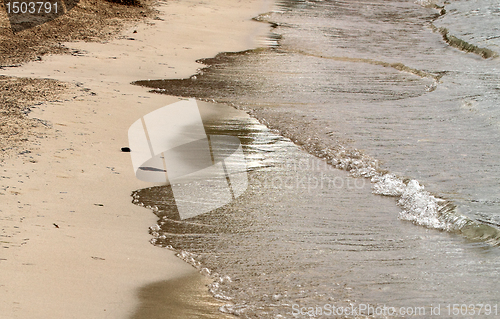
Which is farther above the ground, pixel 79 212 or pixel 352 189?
pixel 79 212

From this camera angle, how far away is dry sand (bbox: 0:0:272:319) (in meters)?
2.67

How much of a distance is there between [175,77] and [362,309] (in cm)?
503

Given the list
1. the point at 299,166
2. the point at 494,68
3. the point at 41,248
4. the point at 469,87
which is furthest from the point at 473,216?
the point at 494,68

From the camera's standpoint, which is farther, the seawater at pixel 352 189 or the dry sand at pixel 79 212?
the seawater at pixel 352 189

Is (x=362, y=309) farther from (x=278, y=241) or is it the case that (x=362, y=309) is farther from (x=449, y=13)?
(x=449, y=13)

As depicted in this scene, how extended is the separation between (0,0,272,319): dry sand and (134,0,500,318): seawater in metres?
0.27

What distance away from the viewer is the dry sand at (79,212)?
2.67 m

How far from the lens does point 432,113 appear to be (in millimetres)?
6293

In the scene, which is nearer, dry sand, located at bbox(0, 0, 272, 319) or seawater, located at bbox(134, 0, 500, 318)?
dry sand, located at bbox(0, 0, 272, 319)

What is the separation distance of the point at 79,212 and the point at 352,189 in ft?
7.44

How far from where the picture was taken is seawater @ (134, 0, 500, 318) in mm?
3041

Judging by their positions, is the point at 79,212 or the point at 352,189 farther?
the point at 352,189

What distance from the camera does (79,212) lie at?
347 cm

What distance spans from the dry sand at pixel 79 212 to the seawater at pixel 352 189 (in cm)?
27
